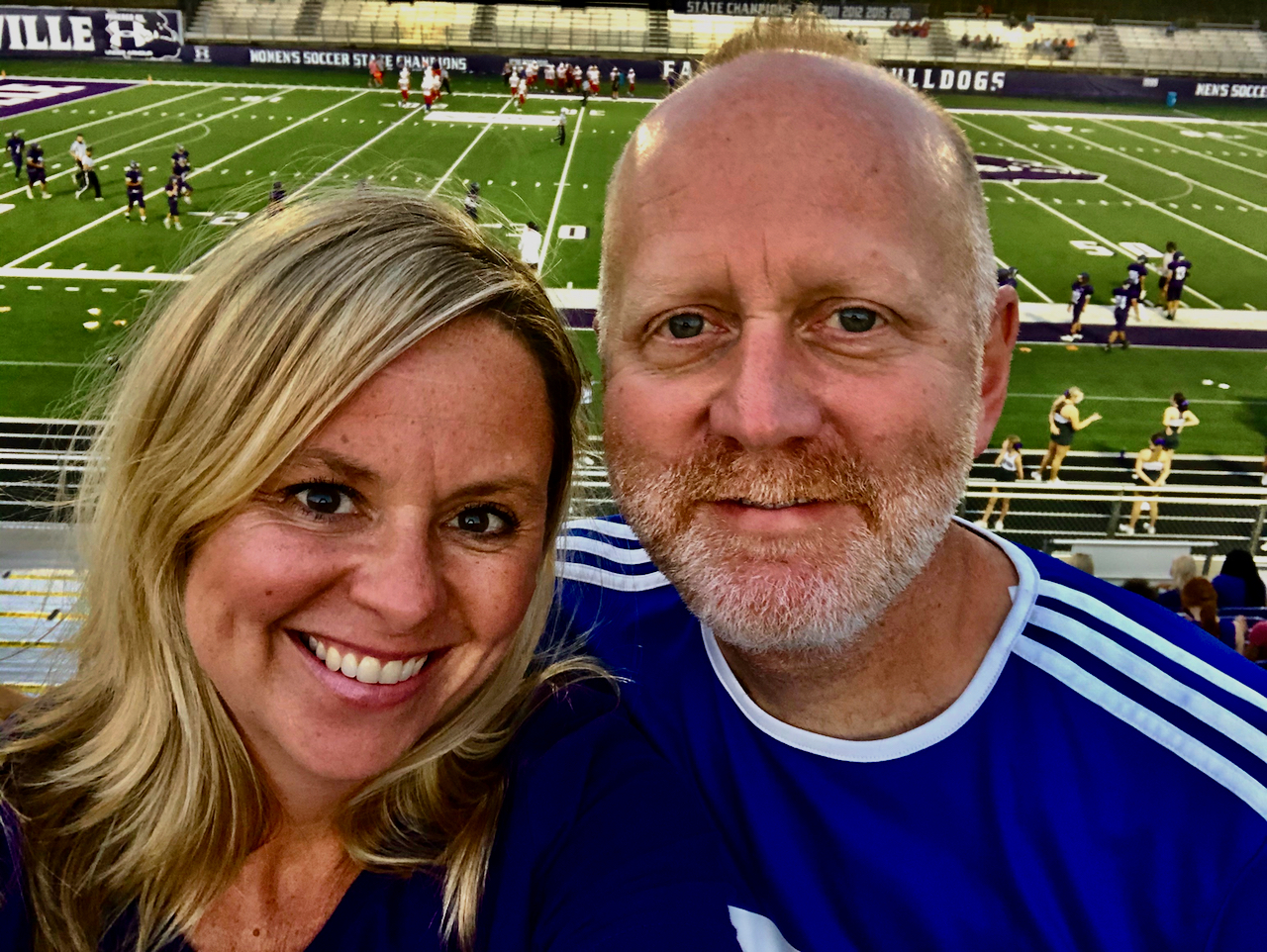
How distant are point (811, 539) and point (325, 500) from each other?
729 mm

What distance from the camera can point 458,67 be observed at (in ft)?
105

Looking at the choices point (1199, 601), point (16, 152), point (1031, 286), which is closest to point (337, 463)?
point (1199, 601)

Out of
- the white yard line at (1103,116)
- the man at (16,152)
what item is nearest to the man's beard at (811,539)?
the man at (16,152)

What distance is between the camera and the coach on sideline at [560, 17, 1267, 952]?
58.0 inches

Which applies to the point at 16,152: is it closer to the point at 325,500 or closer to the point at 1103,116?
the point at 325,500

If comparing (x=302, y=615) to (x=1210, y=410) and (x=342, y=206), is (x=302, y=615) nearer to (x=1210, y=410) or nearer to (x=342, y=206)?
(x=342, y=206)

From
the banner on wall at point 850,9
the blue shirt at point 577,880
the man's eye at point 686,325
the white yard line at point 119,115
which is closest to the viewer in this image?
the blue shirt at point 577,880

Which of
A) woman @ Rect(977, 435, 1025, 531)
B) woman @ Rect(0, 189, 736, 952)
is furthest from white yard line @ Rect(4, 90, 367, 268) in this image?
woman @ Rect(0, 189, 736, 952)

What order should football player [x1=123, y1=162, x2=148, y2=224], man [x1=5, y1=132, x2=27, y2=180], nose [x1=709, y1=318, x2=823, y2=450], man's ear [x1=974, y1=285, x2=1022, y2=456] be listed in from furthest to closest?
man [x1=5, y1=132, x2=27, y2=180] → football player [x1=123, y1=162, x2=148, y2=224] → man's ear [x1=974, y1=285, x2=1022, y2=456] → nose [x1=709, y1=318, x2=823, y2=450]

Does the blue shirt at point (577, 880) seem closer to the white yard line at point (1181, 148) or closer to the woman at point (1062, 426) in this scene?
the woman at point (1062, 426)

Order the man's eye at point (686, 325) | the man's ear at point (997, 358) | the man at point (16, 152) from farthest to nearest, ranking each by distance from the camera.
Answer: the man at point (16, 152) < the man's ear at point (997, 358) < the man's eye at point (686, 325)

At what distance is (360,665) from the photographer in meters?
1.43

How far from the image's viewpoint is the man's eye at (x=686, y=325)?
5.08ft

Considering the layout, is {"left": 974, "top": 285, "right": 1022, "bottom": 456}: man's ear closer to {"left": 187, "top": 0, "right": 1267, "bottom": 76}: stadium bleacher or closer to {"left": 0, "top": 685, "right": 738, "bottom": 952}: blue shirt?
{"left": 0, "top": 685, "right": 738, "bottom": 952}: blue shirt
